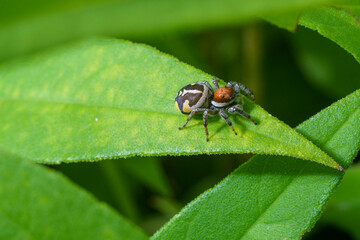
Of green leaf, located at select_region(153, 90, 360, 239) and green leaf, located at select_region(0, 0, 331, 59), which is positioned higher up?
green leaf, located at select_region(0, 0, 331, 59)

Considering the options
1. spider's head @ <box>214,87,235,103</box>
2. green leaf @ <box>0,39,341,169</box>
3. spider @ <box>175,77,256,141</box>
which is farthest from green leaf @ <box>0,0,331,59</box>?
spider's head @ <box>214,87,235,103</box>

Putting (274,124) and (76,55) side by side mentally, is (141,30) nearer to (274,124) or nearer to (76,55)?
(274,124)

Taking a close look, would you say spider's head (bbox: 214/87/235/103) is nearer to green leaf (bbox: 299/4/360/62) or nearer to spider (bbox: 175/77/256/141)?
spider (bbox: 175/77/256/141)

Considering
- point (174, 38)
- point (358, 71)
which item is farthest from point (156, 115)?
point (358, 71)

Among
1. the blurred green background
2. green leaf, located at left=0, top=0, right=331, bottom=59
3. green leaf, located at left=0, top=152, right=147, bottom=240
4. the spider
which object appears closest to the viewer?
green leaf, located at left=0, top=0, right=331, bottom=59

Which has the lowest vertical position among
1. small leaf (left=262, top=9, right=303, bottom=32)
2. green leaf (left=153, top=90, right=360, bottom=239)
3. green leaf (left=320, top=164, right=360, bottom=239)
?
green leaf (left=320, top=164, right=360, bottom=239)

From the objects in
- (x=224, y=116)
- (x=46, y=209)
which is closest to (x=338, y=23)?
(x=224, y=116)

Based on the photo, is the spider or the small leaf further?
the spider
